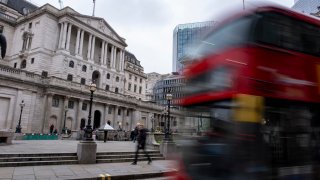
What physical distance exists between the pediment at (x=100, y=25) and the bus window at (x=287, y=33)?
5346 cm

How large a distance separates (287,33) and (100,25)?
5794 cm

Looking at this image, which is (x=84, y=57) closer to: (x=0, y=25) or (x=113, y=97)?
(x=113, y=97)

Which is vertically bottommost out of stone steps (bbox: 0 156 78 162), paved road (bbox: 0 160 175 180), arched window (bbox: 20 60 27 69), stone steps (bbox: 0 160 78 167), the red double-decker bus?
paved road (bbox: 0 160 175 180)

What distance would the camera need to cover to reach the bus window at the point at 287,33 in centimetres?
602

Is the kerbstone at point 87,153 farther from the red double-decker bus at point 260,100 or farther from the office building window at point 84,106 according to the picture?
the office building window at point 84,106

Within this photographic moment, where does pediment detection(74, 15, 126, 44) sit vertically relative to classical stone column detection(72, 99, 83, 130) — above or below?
above

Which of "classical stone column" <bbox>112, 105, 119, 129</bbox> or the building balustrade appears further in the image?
"classical stone column" <bbox>112, 105, 119, 129</bbox>

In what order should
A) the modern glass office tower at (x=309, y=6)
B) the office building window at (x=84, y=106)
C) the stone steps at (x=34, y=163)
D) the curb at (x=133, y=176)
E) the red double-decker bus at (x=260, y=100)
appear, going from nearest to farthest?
the red double-decker bus at (x=260, y=100) → the curb at (x=133, y=176) → the stone steps at (x=34, y=163) → the modern glass office tower at (x=309, y=6) → the office building window at (x=84, y=106)

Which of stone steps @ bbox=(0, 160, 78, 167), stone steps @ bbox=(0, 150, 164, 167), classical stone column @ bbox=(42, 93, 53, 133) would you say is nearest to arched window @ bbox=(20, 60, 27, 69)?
classical stone column @ bbox=(42, 93, 53, 133)

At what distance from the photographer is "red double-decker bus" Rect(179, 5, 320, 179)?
527 centimetres

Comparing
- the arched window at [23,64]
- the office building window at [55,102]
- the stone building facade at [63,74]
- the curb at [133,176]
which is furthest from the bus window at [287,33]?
the arched window at [23,64]

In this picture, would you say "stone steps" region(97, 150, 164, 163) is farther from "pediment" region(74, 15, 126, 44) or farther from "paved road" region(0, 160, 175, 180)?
"pediment" region(74, 15, 126, 44)

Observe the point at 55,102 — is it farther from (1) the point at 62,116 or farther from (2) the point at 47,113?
(2) the point at 47,113

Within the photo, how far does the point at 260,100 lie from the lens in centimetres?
543
